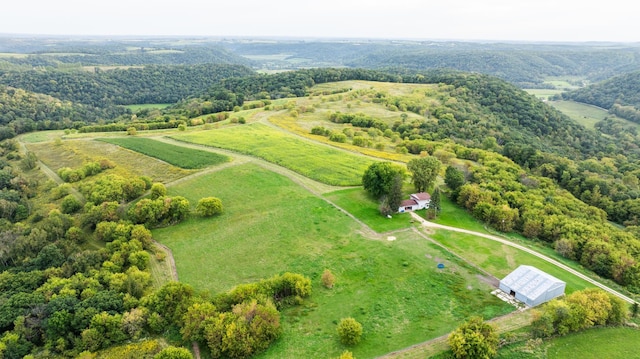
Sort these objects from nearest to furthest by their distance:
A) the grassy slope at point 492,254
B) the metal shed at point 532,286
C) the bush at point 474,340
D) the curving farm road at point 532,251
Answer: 1. the bush at point 474,340
2. the metal shed at point 532,286
3. the curving farm road at point 532,251
4. the grassy slope at point 492,254

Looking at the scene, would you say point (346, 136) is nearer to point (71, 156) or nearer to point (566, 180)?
point (566, 180)

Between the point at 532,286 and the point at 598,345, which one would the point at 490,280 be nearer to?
the point at 532,286

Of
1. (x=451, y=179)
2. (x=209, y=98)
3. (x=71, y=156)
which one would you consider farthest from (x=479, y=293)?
(x=209, y=98)

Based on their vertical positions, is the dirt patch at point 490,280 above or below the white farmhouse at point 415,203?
below

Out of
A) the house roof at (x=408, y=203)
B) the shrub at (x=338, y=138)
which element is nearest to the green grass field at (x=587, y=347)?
the house roof at (x=408, y=203)

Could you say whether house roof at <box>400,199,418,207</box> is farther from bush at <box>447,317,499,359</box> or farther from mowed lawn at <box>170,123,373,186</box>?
bush at <box>447,317,499,359</box>

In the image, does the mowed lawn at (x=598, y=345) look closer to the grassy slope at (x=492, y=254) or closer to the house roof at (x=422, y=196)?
the grassy slope at (x=492, y=254)

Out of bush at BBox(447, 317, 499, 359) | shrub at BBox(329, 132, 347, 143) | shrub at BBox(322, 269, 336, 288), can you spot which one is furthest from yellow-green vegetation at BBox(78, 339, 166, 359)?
shrub at BBox(329, 132, 347, 143)
